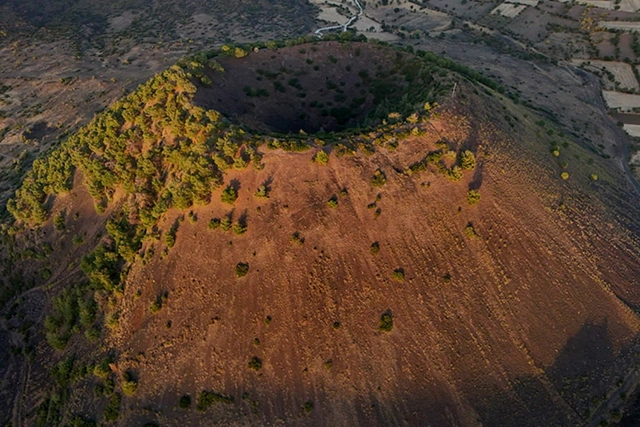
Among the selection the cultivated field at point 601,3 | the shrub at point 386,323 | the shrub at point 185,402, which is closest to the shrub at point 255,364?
the shrub at point 185,402

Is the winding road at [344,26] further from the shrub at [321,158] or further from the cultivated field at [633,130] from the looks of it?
the shrub at [321,158]

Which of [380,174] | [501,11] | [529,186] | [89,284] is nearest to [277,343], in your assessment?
[380,174]

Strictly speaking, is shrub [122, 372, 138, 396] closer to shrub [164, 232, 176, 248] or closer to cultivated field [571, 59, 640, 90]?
shrub [164, 232, 176, 248]

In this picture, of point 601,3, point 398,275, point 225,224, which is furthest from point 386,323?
point 601,3

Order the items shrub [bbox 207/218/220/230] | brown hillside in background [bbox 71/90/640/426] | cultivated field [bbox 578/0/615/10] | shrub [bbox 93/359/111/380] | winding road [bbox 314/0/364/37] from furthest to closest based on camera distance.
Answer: cultivated field [bbox 578/0/615/10]
winding road [bbox 314/0/364/37]
shrub [bbox 207/218/220/230]
shrub [bbox 93/359/111/380]
brown hillside in background [bbox 71/90/640/426]

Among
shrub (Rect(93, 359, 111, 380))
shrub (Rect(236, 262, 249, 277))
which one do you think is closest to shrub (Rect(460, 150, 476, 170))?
shrub (Rect(236, 262, 249, 277))

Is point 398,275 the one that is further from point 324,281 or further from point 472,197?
point 472,197
